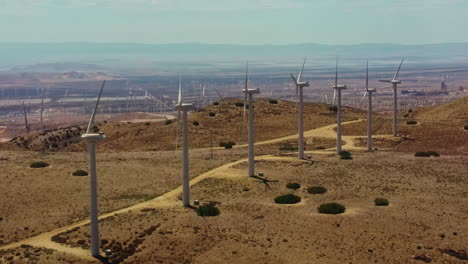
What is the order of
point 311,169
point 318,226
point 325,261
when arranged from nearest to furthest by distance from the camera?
point 325,261 → point 318,226 → point 311,169

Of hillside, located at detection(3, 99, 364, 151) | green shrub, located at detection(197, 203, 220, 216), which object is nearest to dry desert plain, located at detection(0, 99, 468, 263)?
green shrub, located at detection(197, 203, 220, 216)

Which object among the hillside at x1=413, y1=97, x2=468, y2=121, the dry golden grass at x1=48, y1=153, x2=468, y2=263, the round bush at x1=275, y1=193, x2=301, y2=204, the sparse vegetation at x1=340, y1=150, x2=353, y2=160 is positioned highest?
the hillside at x1=413, y1=97, x2=468, y2=121

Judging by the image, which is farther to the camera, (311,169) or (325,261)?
(311,169)

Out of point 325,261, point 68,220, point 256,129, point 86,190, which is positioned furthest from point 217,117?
point 325,261

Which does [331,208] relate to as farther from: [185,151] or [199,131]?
[199,131]

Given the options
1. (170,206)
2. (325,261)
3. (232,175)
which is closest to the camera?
(325,261)

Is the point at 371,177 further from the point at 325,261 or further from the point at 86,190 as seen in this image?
the point at 86,190

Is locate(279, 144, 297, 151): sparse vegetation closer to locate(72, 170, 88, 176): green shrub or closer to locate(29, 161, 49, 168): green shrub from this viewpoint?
locate(72, 170, 88, 176): green shrub
